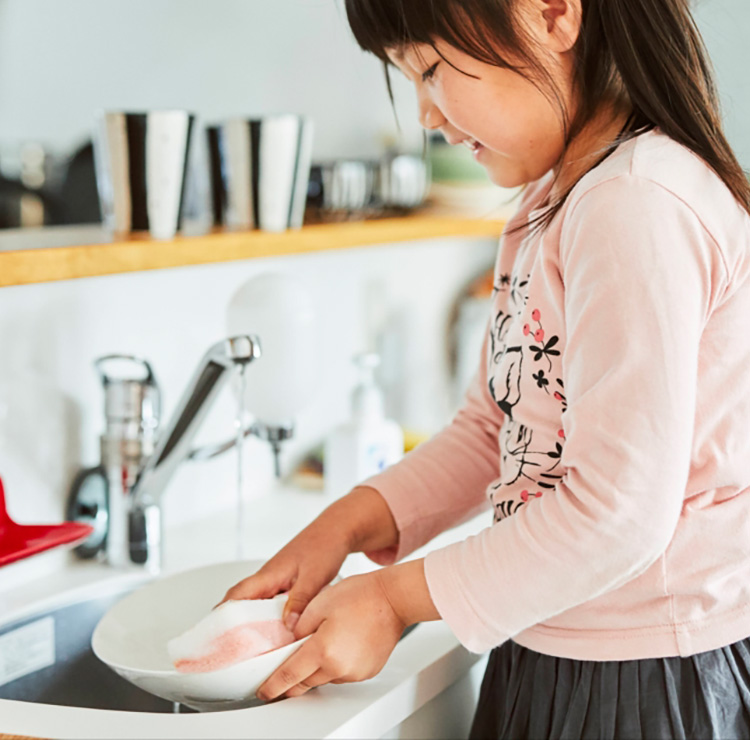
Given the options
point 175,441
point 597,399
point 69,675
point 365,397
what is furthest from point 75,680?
point 597,399

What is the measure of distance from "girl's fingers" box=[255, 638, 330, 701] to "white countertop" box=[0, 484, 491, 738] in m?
0.02

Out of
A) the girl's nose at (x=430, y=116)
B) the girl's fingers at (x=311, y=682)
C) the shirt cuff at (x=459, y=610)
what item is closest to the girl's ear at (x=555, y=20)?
the girl's nose at (x=430, y=116)

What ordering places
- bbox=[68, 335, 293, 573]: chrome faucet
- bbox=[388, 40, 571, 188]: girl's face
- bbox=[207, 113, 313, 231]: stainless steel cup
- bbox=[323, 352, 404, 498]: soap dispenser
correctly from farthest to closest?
bbox=[323, 352, 404, 498]: soap dispenser
bbox=[207, 113, 313, 231]: stainless steel cup
bbox=[68, 335, 293, 573]: chrome faucet
bbox=[388, 40, 571, 188]: girl's face

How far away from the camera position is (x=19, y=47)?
3.84 feet

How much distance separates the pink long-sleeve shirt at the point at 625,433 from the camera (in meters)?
0.61

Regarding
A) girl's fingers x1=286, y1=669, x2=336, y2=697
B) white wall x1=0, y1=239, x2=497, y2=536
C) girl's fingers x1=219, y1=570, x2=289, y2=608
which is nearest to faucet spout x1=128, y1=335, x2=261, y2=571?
white wall x1=0, y1=239, x2=497, y2=536

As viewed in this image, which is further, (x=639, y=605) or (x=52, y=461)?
(x=52, y=461)

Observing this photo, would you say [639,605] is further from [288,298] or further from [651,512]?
[288,298]

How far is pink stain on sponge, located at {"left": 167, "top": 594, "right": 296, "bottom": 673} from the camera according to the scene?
27.7 inches

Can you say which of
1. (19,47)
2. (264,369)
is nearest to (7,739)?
(264,369)

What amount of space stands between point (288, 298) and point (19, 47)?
18.3 inches

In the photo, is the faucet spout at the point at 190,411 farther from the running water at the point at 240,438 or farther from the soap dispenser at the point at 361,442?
the soap dispenser at the point at 361,442

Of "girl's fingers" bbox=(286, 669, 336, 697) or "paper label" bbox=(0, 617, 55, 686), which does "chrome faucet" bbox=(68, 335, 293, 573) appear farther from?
"girl's fingers" bbox=(286, 669, 336, 697)

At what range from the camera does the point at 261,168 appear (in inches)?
44.5
